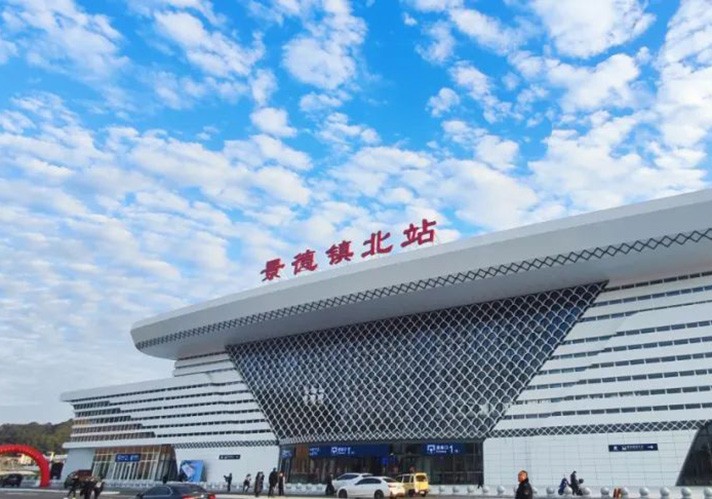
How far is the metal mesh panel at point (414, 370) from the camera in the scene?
34688 millimetres

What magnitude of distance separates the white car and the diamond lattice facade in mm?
8759

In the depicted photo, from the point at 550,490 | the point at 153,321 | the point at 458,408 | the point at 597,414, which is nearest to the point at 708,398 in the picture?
the point at 597,414

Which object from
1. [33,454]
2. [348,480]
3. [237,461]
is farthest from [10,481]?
[348,480]

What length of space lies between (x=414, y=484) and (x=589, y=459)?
8.88 metres

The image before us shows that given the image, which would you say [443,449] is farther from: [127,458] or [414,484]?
[127,458]

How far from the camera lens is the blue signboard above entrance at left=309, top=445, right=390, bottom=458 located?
38.6 metres

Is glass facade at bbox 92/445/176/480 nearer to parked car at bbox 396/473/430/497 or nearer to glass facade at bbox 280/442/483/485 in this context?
glass facade at bbox 280/442/483/485

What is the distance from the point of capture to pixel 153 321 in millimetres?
49438

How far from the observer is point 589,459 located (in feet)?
100

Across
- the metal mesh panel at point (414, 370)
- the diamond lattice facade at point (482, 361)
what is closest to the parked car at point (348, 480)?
the diamond lattice facade at point (482, 361)

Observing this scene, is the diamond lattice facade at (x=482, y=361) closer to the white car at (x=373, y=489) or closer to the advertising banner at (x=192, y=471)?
the advertising banner at (x=192, y=471)

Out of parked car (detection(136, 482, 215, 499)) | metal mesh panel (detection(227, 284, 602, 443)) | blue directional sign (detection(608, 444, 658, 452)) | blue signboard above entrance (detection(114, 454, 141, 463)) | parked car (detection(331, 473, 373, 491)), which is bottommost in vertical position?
parked car (detection(136, 482, 215, 499))

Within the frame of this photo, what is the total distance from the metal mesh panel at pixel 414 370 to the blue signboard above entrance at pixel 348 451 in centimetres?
59

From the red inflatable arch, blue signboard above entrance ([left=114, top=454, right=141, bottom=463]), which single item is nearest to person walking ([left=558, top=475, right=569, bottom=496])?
blue signboard above entrance ([left=114, top=454, right=141, bottom=463])
